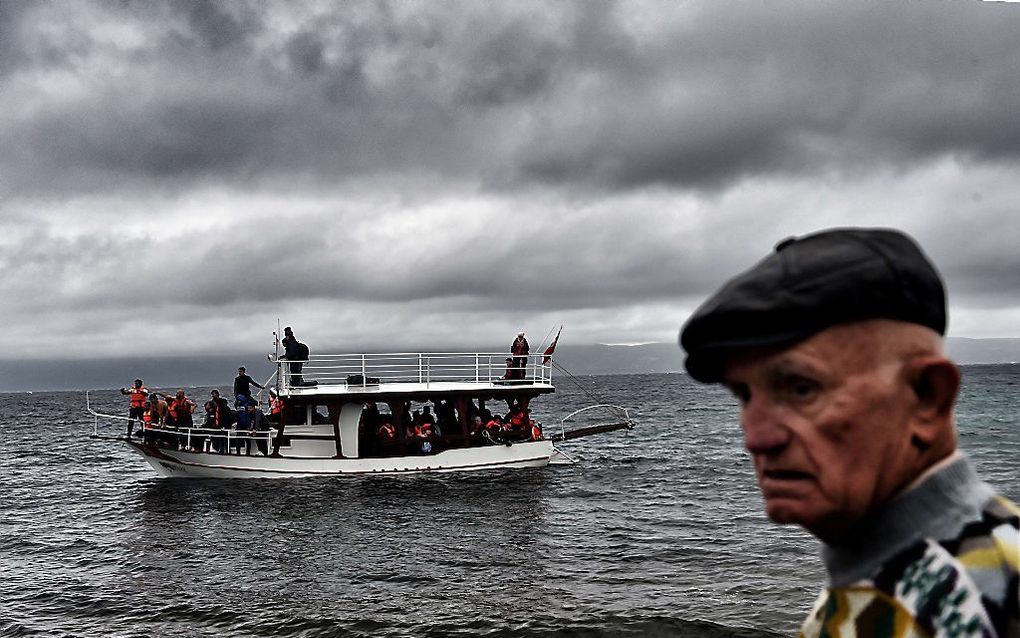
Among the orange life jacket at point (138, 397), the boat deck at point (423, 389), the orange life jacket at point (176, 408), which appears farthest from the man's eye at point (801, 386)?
the orange life jacket at point (176, 408)

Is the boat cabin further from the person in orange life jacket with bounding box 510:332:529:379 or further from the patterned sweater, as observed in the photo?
the patterned sweater

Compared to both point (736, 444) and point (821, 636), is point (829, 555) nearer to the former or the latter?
point (821, 636)

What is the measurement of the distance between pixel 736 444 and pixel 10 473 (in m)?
36.7

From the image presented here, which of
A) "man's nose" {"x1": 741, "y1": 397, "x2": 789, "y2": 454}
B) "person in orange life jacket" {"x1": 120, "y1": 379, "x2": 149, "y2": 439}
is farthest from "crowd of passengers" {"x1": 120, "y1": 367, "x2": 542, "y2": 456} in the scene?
"man's nose" {"x1": 741, "y1": 397, "x2": 789, "y2": 454}

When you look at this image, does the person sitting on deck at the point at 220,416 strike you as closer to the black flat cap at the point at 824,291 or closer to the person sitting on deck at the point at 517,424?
the person sitting on deck at the point at 517,424

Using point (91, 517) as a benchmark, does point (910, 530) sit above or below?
above

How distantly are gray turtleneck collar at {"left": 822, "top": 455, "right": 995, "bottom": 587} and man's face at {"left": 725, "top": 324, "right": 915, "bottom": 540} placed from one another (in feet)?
0.09

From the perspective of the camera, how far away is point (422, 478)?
26594 mm

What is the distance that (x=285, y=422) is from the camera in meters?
26.5

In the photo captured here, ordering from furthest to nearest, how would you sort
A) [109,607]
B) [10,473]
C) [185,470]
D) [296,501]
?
[10,473] < [185,470] < [296,501] < [109,607]

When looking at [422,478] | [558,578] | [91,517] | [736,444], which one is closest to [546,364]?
[422,478]

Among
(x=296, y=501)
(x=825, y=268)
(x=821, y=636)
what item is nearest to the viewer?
(x=825, y=268)

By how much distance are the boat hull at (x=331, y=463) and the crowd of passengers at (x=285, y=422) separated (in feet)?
1.05

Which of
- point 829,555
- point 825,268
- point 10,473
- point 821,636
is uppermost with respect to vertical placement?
point 825,268
